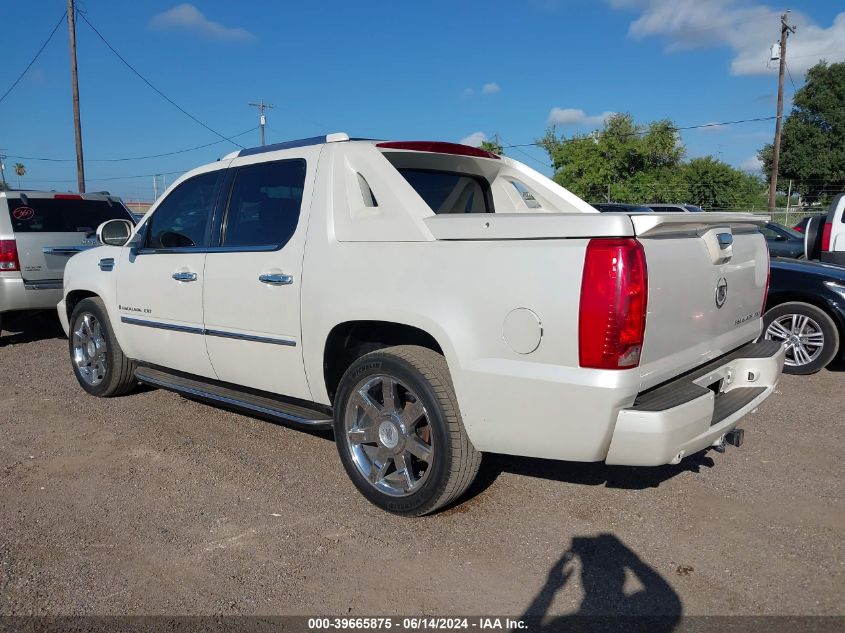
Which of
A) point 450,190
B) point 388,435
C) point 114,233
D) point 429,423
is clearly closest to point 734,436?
point 429,423

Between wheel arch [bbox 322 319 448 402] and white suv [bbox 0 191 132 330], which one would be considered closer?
wheel arch [bbox 322 319 448 402]

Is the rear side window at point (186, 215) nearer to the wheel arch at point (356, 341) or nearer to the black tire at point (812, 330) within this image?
the wheel arch at point (356, 341)

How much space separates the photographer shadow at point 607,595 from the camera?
8.48ft

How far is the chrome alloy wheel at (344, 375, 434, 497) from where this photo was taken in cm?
338

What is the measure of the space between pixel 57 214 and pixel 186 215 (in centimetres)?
449

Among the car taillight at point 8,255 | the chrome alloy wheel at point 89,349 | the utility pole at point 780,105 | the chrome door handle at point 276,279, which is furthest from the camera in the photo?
the utility pole at point 780,105

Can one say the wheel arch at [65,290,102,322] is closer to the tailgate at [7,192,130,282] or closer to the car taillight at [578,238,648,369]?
the tailgate at [7,192,130,282]

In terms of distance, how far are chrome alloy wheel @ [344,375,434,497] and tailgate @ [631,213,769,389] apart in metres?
1.17

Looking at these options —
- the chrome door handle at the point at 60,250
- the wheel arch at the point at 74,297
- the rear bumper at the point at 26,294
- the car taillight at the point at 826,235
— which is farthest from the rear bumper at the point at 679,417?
the rear bumper at the point at 26,294

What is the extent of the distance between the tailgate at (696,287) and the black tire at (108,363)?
428 cm

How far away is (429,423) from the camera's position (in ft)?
10.5

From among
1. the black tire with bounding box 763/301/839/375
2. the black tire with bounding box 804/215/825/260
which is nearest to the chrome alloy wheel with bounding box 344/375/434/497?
the black tire with bounding box 763/301/839/375

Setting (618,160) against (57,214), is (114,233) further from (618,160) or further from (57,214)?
(618,160)

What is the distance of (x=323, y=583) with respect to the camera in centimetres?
289
